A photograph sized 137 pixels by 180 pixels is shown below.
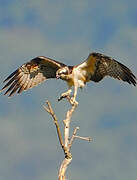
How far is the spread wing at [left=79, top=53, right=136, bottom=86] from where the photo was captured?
52.5ft

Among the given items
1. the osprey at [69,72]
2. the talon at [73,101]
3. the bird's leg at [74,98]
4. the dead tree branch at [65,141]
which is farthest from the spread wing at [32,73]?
the dead tree branch at [65,141]

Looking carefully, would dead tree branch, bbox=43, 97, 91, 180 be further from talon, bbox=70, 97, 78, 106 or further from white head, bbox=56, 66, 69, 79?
white head, bbox=56, 66, 69, 79

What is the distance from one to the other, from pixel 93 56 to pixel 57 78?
1094 millimetres

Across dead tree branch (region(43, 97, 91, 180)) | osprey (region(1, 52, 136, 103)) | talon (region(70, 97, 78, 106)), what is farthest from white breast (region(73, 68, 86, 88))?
dead tree branch (region(43, 97, 91, 180))

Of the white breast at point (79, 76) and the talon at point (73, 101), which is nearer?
the talon at point (73, 101)

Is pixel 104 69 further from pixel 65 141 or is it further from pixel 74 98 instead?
pixel 65 141

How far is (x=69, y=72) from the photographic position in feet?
53.7

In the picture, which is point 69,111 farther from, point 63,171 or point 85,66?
point 85,66

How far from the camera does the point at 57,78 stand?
650 inches

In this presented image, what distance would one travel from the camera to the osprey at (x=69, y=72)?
52.6 feet

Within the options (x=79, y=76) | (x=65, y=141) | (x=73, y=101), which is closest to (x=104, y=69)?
(x=79, y=76)

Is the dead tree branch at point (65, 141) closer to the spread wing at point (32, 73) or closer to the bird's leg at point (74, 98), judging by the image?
the bird's leg at point (74, 98)

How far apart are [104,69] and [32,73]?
2148 mm

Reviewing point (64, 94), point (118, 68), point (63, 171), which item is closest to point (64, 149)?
point (63, 171)
